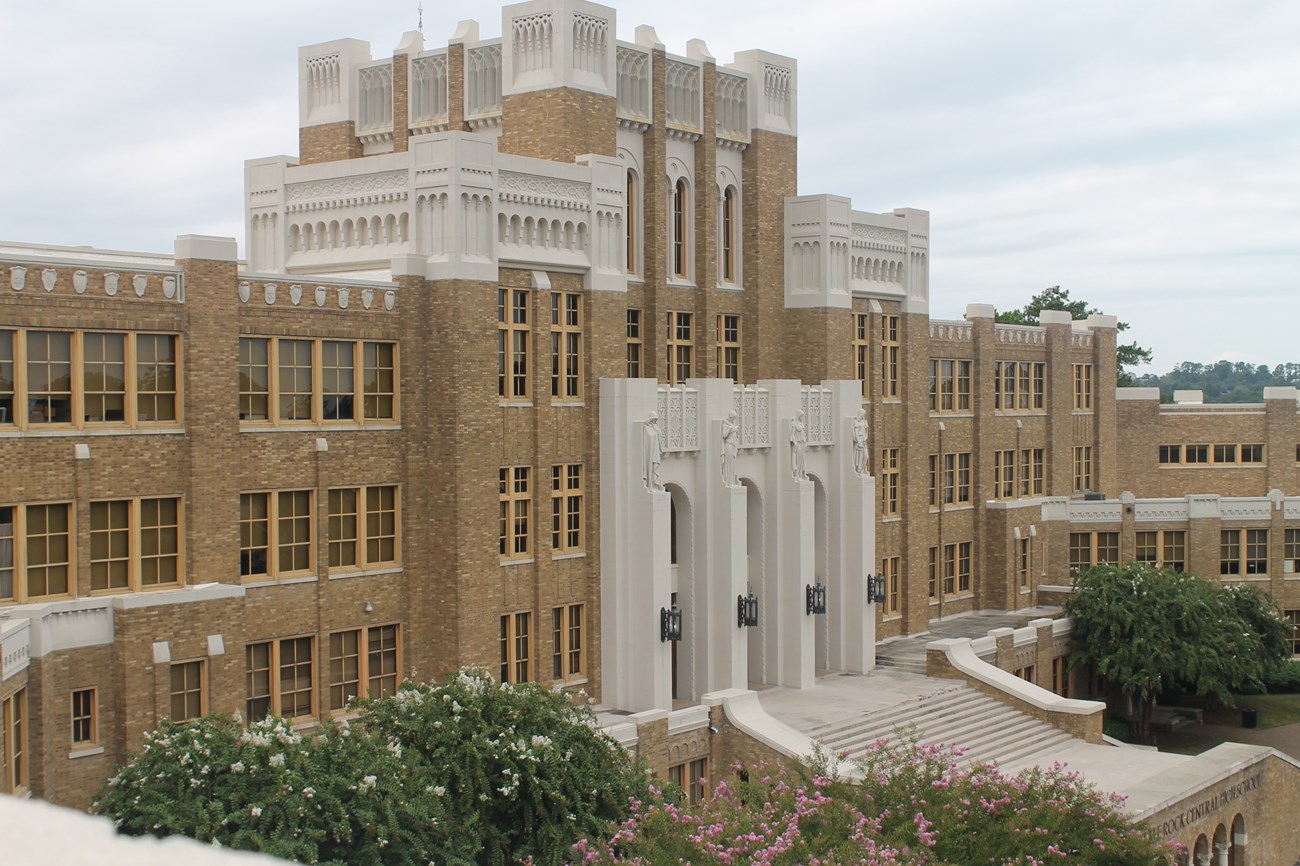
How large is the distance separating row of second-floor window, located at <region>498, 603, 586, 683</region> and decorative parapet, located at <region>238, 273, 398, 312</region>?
26.8ft

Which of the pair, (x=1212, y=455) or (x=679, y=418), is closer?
(x=679, y=418)

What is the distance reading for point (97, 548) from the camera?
28.4m

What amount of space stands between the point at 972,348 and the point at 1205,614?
1345 centimetres

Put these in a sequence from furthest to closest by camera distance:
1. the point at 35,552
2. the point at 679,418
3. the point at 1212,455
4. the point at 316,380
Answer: the point at 1212,455, the point at 679,418, the point at 316,380, the point at 35,552

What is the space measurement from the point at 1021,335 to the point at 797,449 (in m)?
19.9

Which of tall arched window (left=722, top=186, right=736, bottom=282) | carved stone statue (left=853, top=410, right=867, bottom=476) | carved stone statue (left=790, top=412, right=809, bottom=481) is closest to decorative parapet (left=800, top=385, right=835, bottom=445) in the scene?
carved stone statue (left=853, top=410, right=867, bottom=476)

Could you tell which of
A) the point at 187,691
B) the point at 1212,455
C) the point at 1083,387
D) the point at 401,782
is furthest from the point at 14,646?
the point at 1212,455

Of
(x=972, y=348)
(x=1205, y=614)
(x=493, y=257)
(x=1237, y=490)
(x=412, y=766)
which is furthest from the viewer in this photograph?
(x=1237, y=490)

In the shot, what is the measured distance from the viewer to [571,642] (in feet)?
125

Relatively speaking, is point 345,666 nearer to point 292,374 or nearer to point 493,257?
point 292,374

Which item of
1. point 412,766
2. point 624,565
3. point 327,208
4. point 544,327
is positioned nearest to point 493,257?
point 544,327

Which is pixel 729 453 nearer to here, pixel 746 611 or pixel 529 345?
pixel 746 611

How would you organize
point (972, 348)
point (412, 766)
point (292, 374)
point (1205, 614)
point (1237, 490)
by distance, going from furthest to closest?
point (1237, 490) → point (972, 348) → point (1205, 614) → point (292, 374) → point (412, 766)

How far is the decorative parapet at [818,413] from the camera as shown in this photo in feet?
146
